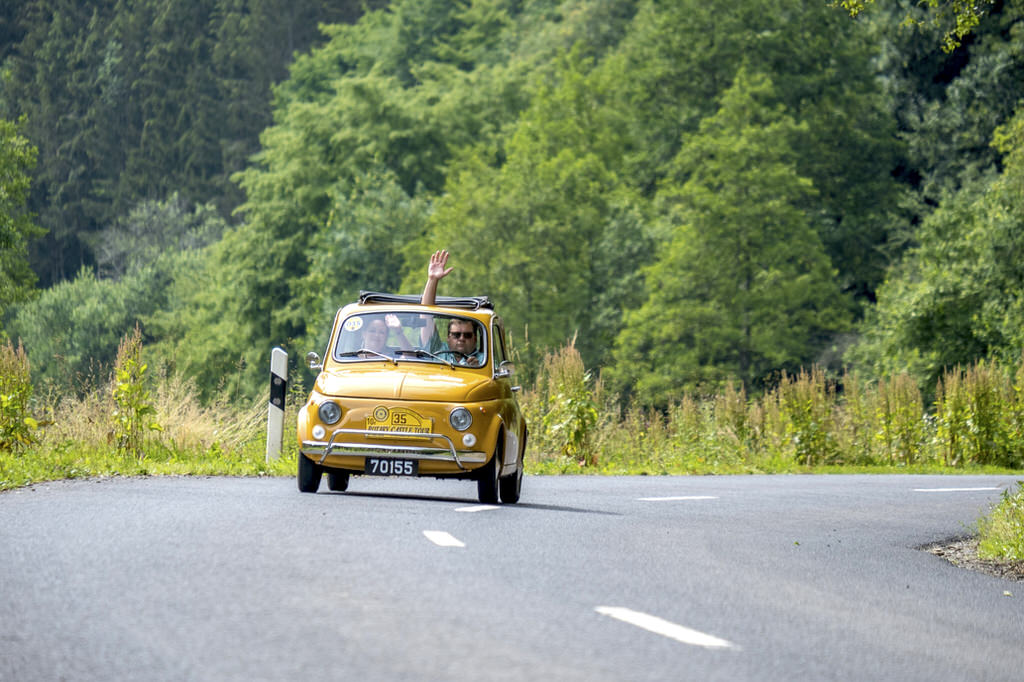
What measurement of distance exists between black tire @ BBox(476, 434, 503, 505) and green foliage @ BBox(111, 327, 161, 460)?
554 cm

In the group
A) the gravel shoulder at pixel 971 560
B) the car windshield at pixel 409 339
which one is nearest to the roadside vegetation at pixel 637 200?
the car windshield at pixel 409 339

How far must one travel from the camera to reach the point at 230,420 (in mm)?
19484

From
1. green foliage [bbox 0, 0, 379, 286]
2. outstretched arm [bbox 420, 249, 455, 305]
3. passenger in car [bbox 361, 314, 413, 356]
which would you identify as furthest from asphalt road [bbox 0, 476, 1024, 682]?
green foliage [bbox 0, 0, 379, 286]

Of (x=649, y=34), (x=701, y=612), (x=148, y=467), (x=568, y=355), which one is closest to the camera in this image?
(x=701, y=612)

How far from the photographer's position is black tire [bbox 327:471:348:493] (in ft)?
46.6

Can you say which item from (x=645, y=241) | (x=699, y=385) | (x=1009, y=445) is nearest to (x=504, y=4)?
(x=645, y=241)

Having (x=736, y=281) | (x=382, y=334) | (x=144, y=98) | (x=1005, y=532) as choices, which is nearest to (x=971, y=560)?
(x=1005, y=532)

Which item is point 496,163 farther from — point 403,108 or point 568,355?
point 568,355

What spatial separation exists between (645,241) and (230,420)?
36.7 metres

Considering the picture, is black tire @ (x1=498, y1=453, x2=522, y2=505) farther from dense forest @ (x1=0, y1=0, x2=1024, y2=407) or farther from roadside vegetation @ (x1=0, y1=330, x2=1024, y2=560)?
dense forest @ (x1=0, y1=0, x2=1024, y2=407)

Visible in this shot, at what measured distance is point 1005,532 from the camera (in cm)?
1188

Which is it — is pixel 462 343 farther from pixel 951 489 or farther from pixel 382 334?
pixel 951 489

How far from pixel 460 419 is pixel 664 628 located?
5.89 m

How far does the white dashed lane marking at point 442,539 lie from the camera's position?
990 centimetres
